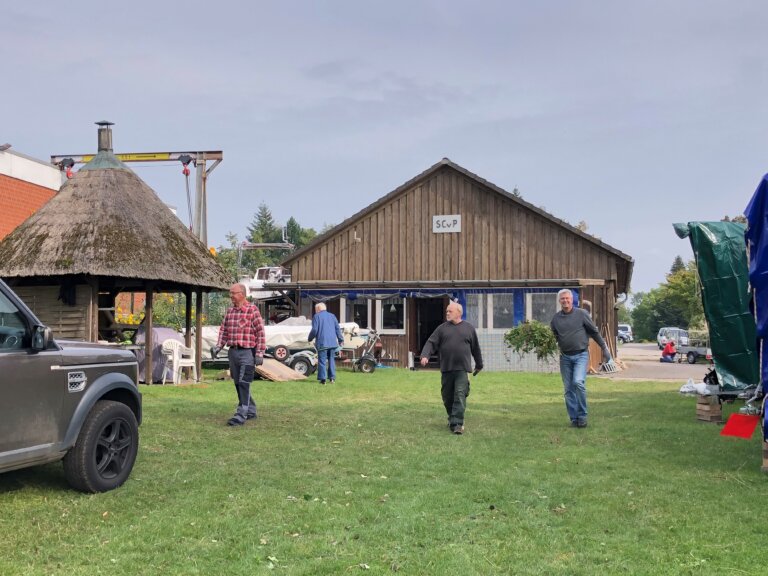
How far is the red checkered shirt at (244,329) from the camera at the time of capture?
1062 centimetres

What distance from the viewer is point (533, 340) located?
22.1m

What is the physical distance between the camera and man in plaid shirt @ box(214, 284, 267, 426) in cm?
1059

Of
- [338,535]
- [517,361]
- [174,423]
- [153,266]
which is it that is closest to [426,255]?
[517,361]

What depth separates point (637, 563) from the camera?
4.68 meters

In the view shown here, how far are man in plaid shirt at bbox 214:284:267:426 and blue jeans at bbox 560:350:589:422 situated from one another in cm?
436

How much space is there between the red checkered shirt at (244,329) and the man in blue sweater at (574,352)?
427 centimetres

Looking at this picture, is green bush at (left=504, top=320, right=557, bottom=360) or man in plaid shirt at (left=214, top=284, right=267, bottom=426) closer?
man in plaid shirt at (left=214, top=284, right=267, bottom=426)

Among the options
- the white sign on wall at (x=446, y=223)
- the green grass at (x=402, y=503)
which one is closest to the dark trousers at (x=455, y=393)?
the green grass at (x=402, y=503)

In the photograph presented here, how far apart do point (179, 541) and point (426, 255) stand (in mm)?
21150

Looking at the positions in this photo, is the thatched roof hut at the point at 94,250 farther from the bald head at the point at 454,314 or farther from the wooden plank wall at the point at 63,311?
the bald head at the point at 454,314

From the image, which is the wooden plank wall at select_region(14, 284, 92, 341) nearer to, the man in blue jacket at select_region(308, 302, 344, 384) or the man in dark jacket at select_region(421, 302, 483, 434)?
the man in blue jacket at select_region(308, 302, 344, 384)

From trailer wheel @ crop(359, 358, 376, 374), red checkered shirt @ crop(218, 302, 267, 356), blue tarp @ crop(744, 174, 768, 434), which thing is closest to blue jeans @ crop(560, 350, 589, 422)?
blue tarp @ crop(744, 174, 768, 434)

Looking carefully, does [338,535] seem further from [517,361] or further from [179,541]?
[517,361]

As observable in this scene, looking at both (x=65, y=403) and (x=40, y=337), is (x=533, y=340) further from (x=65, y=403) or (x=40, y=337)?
(x=40, y=337)
